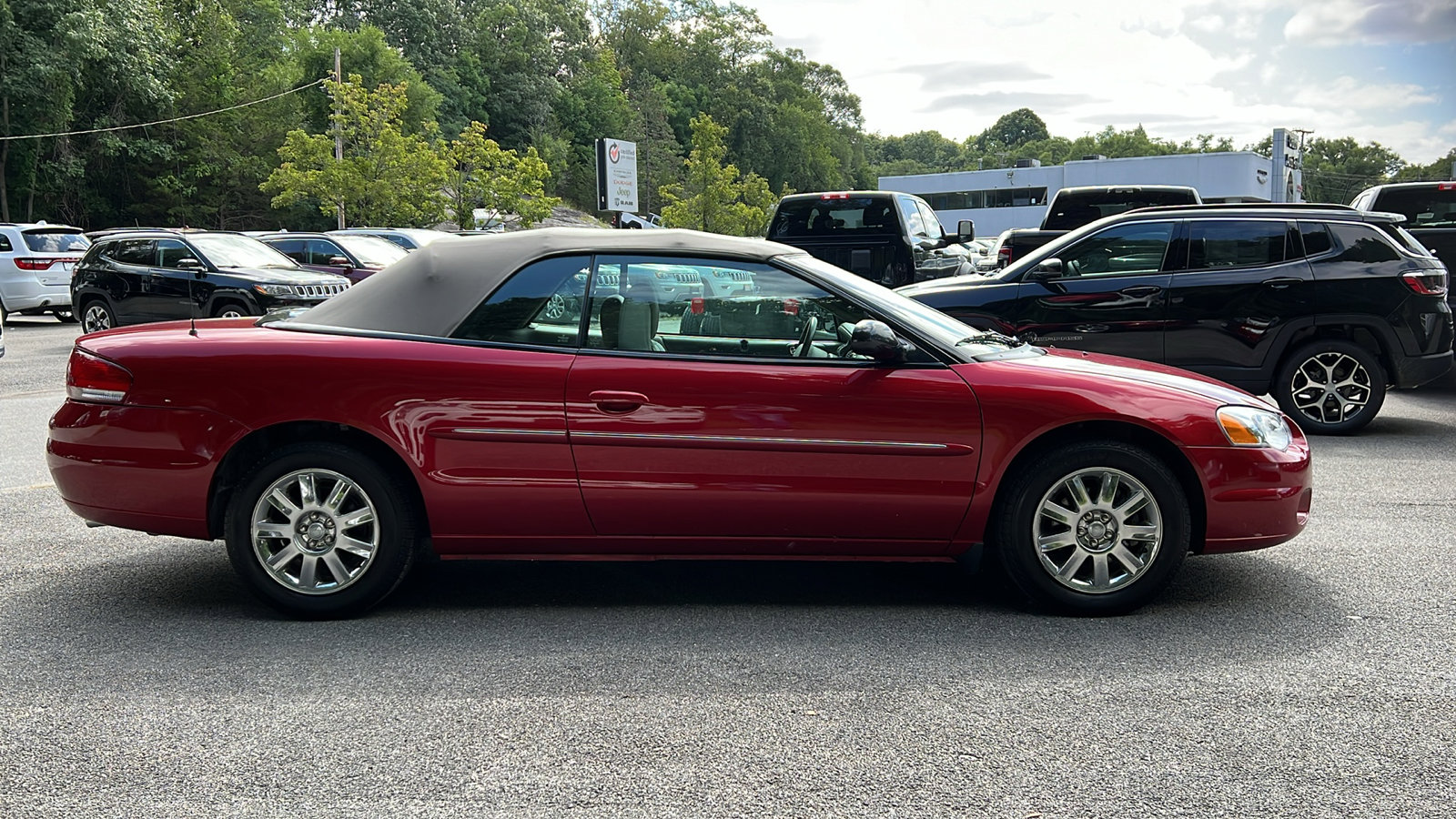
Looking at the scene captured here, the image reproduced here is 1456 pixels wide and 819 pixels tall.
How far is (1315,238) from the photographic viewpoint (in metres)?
9.43

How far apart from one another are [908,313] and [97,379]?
3137mm

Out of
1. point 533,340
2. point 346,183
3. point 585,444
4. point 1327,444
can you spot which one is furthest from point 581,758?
point 346,183

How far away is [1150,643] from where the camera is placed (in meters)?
4.38

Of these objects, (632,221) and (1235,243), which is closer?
(1235,243)

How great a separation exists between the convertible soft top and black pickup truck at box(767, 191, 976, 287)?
943 cm

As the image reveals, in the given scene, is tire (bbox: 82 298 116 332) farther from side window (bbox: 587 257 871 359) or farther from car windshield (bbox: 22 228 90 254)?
side window (bbox: 587 257 871 359)

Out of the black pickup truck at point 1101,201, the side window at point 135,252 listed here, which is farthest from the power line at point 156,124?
the black pickup truck at point 1101,201

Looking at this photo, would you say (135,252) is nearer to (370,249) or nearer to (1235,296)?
(370,249)

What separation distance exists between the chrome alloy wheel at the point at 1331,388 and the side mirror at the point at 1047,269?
1922mm

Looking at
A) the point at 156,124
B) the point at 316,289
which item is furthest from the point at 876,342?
the point at 156,124

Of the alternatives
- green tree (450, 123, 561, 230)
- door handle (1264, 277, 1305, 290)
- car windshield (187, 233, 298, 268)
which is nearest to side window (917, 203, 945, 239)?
Result: door handle (1264, 277, 1305, 290)

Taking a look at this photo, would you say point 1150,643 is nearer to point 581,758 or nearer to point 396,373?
point 581,758

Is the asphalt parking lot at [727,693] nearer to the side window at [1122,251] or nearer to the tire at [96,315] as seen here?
the side window at [1122,251]

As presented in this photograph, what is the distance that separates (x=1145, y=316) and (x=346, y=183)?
118 ft
